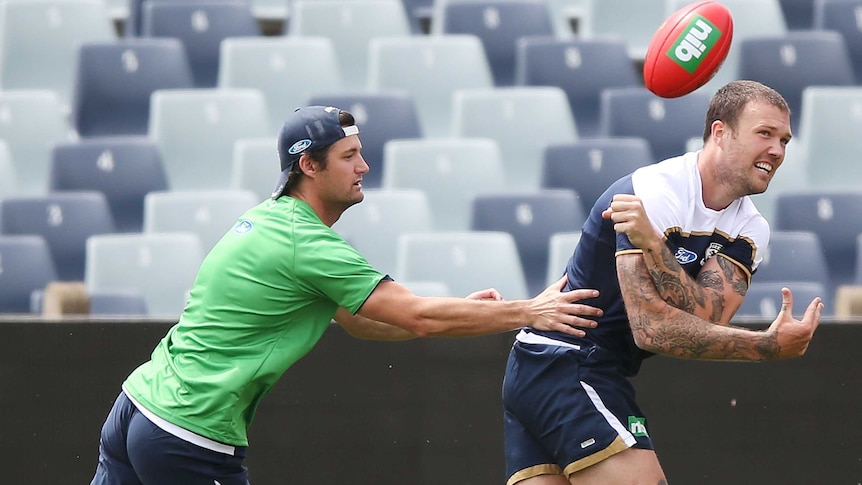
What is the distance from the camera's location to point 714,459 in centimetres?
531

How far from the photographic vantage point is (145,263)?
22.5 feet

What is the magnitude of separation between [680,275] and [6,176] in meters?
4.90

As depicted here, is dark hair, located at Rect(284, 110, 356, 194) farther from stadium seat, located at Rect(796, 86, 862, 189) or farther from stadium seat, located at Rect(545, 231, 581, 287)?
stadium seat, located at Rect(796, 86, 862, 189)

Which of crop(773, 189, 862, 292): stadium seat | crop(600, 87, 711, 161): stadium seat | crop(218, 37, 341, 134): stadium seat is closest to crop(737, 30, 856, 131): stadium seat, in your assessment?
crop(600, 87, 711, 161): stadium seat

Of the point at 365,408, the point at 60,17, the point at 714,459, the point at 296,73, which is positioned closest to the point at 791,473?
the point at 714,459

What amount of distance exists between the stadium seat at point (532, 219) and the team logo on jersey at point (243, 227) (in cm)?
325

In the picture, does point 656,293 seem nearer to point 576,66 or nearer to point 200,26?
point 576,66

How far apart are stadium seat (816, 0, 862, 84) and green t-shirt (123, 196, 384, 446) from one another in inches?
228

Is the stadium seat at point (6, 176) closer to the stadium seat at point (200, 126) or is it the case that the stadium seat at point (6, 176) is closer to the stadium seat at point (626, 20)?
the stadium seat at point (200, 126)

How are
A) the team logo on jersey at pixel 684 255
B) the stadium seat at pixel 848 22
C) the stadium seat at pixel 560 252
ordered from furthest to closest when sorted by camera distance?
the stadium seat at pixel 848 22 < the stadium seat at pixel 560 252 < the team logo on jersey at pixel 684 255

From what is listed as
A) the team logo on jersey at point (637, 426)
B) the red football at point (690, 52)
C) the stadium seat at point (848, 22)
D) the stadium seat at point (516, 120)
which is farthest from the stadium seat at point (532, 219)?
the team logo on jersey at point (637, 426)

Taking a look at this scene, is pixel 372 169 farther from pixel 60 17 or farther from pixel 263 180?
pixel 60 17

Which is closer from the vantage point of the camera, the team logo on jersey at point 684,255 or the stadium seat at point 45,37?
the team logo on jersey at point 684,255

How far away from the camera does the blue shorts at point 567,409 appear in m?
4.04
